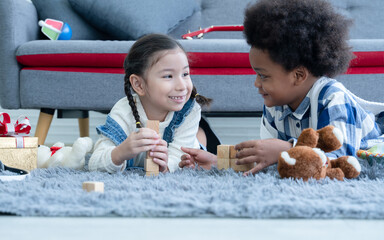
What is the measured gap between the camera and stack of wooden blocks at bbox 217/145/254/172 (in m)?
1.04

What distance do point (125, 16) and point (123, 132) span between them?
42.4 inches

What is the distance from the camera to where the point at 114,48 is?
175cm

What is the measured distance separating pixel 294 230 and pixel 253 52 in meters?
0.69

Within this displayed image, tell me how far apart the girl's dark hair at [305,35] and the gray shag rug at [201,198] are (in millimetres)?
342

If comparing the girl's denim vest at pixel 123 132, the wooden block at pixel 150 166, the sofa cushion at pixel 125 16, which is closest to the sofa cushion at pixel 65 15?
the sofa cushion at pixel 125 16

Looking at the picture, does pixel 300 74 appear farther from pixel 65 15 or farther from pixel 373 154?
pixel 65 15

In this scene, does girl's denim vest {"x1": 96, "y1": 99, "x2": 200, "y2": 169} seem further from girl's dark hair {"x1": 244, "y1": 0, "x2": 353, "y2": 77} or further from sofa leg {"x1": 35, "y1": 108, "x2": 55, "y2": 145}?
sofa leg {"x1": 35, "y1": 108, "x2": 55, "y2": 145}

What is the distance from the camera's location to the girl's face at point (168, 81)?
1.20 m

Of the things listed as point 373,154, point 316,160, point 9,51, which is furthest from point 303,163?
point 9,51

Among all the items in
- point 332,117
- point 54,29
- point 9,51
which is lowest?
point 332,117

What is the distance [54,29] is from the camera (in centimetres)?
204

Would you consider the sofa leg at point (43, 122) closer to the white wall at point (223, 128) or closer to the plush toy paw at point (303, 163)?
the white wall at point (223, 128)

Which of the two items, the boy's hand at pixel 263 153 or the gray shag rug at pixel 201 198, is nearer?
the gray shag rug at pixel 201 198

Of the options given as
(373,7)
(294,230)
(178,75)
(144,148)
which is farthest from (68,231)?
(373,7)
